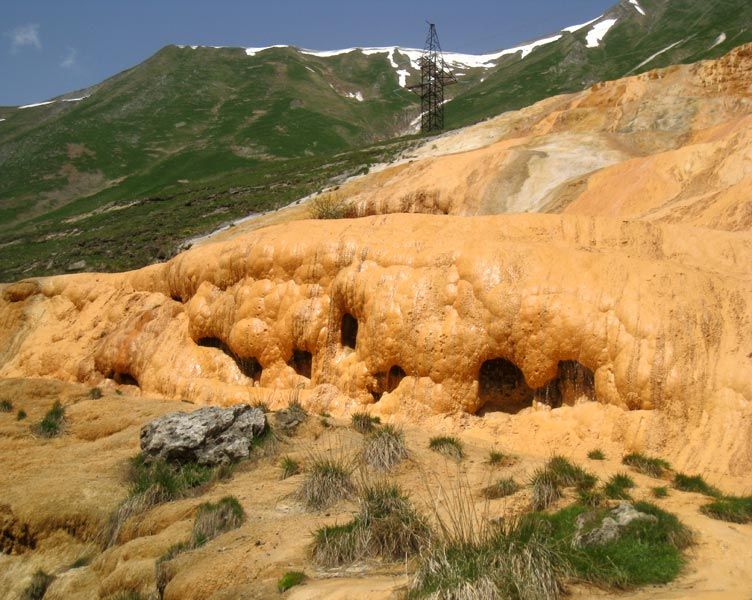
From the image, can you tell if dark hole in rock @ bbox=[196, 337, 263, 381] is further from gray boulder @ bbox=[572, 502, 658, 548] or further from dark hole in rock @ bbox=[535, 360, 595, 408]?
gray boulder @ bbox=[572, 502, 658, 548]

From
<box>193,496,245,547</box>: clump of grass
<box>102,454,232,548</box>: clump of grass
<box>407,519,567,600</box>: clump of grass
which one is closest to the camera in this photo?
<box>407,519,567,600</box>: clump of grass

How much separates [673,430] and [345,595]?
292 inches

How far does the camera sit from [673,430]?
37.0ft

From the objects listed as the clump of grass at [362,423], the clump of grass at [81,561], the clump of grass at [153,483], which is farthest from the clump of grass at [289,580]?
the clump of grass at [362,423]

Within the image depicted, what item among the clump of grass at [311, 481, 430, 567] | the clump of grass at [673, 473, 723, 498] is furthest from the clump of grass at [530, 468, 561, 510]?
the clump of grass at [673, 473, 723, 498]

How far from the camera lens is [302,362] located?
16.9 meters

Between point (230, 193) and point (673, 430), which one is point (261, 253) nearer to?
point (673, 430)

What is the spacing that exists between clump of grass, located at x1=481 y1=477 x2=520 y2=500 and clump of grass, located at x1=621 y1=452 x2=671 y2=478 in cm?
230

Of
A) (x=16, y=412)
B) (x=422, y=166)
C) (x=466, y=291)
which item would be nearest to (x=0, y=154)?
(x=422, y=166)

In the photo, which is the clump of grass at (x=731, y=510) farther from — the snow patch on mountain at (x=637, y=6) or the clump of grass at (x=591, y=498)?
the snow patch on mountain at (x=637, y=6)

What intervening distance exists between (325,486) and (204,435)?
3593 mm

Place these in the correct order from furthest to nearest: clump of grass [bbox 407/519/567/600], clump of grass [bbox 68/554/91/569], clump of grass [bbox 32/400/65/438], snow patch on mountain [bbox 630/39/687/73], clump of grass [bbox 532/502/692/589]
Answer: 1. snow patch on mountain [bbox 630/39/687/73]
2. clump of grass [bbox 32/400/65/438]
3. clump of grass [bbox 68/554/91/569]
4. clump of grass [bbox 532/502/692/589]
5. clump of grass [bbox 407/519/567/600]

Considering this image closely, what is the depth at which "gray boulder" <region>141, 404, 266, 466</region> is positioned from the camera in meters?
12.4

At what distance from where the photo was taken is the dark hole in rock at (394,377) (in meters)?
14.7
